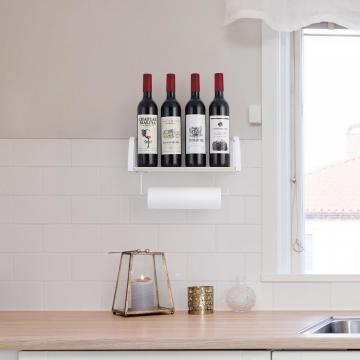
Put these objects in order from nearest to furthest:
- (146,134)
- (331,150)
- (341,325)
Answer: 1. (341,325)
2. (146,134)
3. (331,150)

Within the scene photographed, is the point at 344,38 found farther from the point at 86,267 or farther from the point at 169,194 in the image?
the point at 86,267

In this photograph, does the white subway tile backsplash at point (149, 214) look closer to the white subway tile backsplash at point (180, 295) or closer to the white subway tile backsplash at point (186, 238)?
the white subway tile backsplash at point (186, 238)

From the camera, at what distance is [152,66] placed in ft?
9.32

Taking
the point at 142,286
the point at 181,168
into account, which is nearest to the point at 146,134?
the point at 181,168

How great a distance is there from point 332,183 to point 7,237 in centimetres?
129

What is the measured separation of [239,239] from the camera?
281 centimetres

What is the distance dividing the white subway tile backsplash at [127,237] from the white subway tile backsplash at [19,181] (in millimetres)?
311

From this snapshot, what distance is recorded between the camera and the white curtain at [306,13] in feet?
9.07

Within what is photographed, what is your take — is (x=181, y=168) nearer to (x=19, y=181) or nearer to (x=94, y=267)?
(x=94, y=267)

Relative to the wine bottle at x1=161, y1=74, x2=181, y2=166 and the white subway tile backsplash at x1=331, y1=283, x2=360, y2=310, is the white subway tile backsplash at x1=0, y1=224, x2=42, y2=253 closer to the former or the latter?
the wine bottle at x1=161, y1=74, x2=181, y2=166

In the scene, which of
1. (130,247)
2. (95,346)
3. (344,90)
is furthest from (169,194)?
(344,90)

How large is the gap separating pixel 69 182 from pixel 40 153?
158 mm

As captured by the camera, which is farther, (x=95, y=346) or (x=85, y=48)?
(x=85, y=48)

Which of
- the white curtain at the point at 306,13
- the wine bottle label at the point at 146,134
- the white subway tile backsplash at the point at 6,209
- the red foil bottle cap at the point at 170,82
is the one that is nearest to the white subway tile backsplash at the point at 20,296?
the white subway tile backsplash at the point at 6,209
